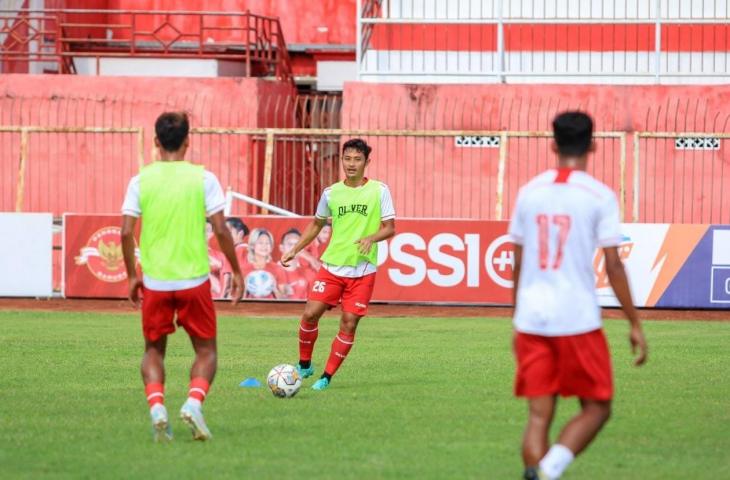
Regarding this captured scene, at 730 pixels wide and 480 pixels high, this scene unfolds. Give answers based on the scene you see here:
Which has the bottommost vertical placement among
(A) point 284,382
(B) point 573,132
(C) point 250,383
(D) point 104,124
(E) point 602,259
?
(C) point 250,383

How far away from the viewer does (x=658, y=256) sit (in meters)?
21.4

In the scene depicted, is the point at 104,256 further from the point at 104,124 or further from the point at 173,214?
the point at 173,214

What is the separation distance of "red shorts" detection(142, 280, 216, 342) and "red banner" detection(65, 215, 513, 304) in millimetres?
12613

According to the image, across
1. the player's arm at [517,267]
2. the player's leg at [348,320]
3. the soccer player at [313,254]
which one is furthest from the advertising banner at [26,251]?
the player's arm at [517,267]

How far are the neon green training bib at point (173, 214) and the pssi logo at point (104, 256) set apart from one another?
44.7 feet

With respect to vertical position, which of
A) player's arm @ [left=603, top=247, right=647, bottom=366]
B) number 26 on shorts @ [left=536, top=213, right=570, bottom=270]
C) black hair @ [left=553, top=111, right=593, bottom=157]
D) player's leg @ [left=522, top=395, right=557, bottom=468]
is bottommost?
player's leg @ [left=522, top=395, right=557, bottom=468]

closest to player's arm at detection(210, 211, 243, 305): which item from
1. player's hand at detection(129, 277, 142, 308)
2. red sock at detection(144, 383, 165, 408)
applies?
player's hand at detection(129, 277, 142, 308)

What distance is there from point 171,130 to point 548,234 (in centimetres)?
282

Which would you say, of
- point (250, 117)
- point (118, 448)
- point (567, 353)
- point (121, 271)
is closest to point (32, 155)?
point (250, 117)

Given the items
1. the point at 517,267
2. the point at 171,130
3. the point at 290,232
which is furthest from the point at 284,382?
the point at 290,232

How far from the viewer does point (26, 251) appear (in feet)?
75.1

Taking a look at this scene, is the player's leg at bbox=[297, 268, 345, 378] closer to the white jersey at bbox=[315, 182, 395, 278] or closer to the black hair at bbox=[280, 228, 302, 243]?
the white jersey at bbox=[315, 182, 395, 278]

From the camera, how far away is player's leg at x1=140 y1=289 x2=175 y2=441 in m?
9.19

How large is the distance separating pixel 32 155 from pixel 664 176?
11.3 metres
